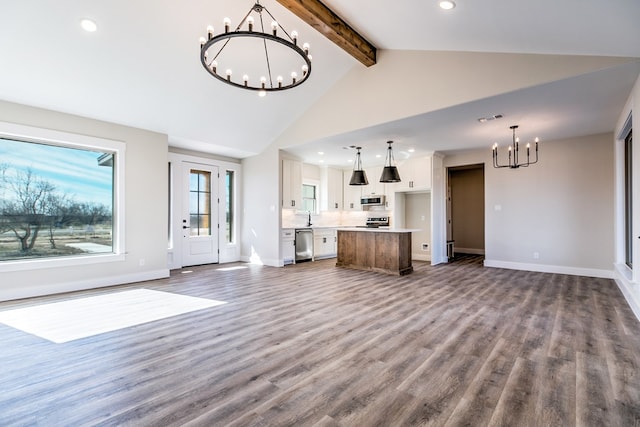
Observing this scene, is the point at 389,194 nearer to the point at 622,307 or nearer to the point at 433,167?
the point at 433,167

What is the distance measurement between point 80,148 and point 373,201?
6.68 meters

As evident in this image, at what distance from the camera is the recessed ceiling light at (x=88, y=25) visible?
11.8 feet

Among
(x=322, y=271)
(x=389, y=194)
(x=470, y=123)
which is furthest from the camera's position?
(x=389, y=194)

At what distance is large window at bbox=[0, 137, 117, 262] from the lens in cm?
457

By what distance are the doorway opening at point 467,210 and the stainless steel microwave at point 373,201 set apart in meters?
2.35

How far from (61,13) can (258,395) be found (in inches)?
177

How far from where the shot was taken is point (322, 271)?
21.7 ft

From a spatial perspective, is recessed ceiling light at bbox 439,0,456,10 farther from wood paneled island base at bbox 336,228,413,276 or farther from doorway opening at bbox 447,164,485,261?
doorway opening at bbox 447,164,485,261

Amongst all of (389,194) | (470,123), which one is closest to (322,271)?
(389,194)

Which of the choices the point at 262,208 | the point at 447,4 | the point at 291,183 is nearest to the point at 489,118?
the point at 447,4

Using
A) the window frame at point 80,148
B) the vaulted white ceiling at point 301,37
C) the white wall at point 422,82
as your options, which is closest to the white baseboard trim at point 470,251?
the vaulted white ceiling at point 301,37

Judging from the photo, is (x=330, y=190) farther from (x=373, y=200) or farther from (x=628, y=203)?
(x=628, y=203)

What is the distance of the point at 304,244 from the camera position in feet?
26.7

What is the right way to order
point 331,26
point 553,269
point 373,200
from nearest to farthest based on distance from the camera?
point 331,26 → point 553,269 → point 373,200
